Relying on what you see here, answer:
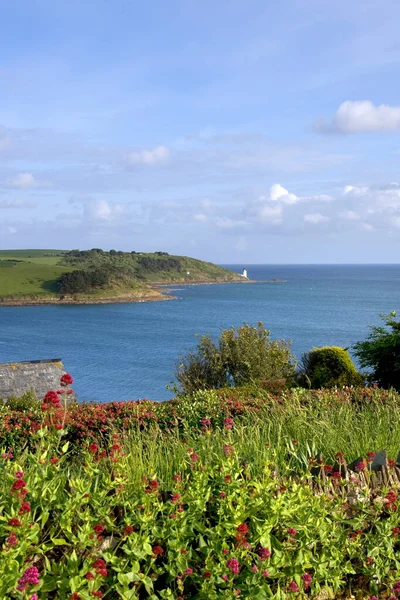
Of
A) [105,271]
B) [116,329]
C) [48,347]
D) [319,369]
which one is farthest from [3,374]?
[105,271]

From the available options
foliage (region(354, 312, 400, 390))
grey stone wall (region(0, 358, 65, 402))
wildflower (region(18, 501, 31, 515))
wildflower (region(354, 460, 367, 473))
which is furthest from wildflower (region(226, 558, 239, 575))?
grey stone wall (region(0, 358, 65, 402))

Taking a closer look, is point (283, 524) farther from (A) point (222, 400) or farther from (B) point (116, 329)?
(B) point (116, 329)

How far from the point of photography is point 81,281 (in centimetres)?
13150

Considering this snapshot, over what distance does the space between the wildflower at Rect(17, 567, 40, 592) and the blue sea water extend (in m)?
39.9

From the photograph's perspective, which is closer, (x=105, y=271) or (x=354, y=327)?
(x=354, y=327)

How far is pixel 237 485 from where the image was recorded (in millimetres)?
4035

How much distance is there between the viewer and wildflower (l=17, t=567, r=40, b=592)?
10.1 ft

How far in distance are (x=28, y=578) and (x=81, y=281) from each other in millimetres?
131131

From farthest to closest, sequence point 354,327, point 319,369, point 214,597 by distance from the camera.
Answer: point 354,327, point 319,369, point 214,597

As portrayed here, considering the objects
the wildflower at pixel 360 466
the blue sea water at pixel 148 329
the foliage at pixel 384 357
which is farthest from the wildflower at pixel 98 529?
the blue sea water at pixel 148 329

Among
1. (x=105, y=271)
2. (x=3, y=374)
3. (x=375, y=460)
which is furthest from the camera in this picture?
(x=105, y=271)

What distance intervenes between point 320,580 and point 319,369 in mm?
13773

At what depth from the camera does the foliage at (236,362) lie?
23.0m

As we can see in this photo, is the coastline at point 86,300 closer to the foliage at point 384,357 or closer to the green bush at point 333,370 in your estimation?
the green bush at point 333,370
